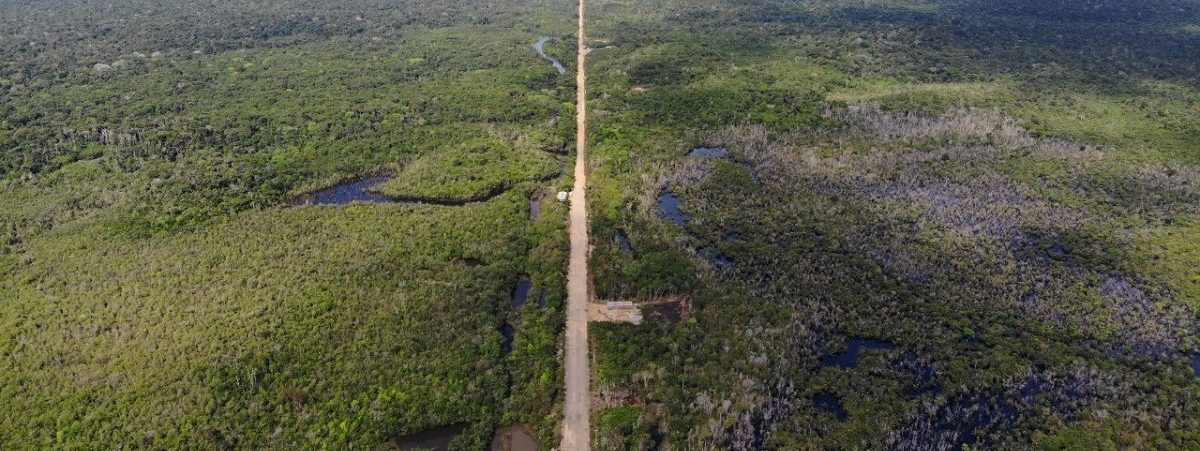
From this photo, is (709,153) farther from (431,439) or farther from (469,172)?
(431,439)

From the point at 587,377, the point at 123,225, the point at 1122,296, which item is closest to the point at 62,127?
the point at 123,225

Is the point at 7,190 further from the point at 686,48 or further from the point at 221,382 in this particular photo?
the point at 686,48

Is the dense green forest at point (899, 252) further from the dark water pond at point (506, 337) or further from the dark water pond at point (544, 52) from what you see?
the dark water pond at point (506, 337)

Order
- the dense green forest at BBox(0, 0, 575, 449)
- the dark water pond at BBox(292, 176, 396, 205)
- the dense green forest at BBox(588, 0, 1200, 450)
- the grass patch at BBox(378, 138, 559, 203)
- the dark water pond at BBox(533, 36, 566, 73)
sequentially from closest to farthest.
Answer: the dense green forest at BBox(0, 0, 575, 449) → the dense green forest at BBox(588, 0, 1200, 450) → the dark water pond at BBox(292, 176, 396, 205) → the grass patch at BBox(378, 138, 559, 203) → the dark water pond at BBox(533, 36, 566, 73)

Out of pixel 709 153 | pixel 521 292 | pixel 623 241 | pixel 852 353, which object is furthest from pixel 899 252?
pixel 521 292

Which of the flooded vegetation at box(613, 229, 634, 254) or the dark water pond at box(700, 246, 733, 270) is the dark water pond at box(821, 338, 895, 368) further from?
the flooded vegetation at box(613, 229, 634, 254)

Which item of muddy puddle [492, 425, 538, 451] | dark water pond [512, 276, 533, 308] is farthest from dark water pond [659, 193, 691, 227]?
muddy puddle [492, 425, 538, 451]

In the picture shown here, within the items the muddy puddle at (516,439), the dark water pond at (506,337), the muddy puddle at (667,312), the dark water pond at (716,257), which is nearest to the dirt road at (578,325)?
the muddy puddle at (516,439)

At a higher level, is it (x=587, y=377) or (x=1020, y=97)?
(x=1020, y=97)
